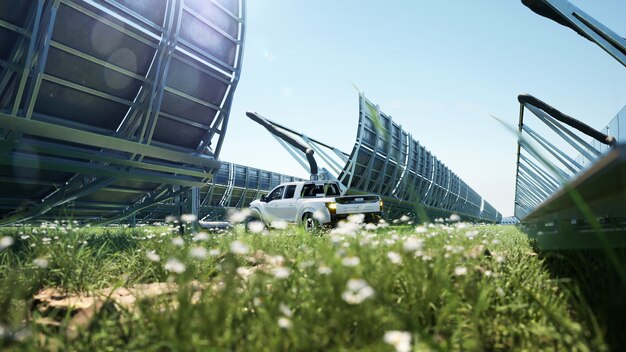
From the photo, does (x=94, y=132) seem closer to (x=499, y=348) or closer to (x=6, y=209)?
(x=6, y=209)

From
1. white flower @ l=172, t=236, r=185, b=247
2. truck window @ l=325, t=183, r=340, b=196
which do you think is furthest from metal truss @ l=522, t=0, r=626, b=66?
truck window @ l=325, t=183, r=340, b=196

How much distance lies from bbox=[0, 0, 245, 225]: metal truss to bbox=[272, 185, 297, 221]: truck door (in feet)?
13.3

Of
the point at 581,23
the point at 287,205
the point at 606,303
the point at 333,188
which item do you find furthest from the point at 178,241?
the point at 333,188

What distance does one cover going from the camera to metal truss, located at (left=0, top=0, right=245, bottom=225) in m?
5.14

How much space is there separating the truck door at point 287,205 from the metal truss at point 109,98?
406cm

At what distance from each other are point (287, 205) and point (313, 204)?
4.39 ft

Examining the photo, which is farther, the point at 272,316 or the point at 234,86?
the point at 234,86

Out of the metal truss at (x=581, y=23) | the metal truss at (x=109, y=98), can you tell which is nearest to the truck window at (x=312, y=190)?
the metal truss at (x=109, y=98)

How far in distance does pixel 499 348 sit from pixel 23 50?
628cm

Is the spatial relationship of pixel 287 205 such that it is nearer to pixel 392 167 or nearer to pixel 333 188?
pixel 333 188

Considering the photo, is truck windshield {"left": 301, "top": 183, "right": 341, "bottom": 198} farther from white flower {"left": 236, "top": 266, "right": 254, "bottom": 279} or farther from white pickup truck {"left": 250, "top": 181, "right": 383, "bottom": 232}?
white flower {"left": 236, "top": 266, "right": 254, "bottom": 279}

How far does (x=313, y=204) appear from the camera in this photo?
37.8 feet

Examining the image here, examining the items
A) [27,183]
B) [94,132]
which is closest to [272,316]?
[94,132]

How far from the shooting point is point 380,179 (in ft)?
66.1
